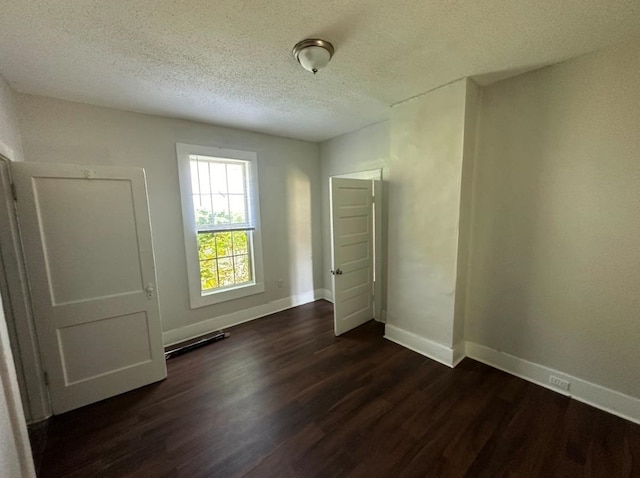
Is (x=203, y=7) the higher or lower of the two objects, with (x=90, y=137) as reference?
higher

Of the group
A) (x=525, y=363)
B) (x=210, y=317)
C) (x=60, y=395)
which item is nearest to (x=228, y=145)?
(x=210, y=317)

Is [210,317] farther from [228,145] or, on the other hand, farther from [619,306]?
[619,306]

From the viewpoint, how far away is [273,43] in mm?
1592

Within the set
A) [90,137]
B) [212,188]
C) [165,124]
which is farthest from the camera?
[212,188]

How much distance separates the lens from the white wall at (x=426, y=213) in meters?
2.27

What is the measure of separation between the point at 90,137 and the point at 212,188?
47.7 inches

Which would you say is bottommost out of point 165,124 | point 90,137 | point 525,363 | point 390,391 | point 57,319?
point 390,391

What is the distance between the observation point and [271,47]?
5.35 feet

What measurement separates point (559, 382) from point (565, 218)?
1.34 m

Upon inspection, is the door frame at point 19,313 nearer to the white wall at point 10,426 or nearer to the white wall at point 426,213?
the white wall at point 10,426

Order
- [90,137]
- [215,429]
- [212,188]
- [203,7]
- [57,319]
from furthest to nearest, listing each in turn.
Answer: [212,188]
[90,137]
[57,319]
[215,429]
[203,7]

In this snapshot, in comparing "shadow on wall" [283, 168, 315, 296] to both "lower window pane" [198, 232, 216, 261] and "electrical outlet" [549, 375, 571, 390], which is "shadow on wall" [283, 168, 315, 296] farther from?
"electrical outlet" [549, 375, 571, 390]

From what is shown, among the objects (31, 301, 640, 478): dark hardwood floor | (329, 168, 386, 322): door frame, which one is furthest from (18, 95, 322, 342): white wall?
(329, 168, 386, 322): door frame

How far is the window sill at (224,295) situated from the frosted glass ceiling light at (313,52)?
2.77 meters
